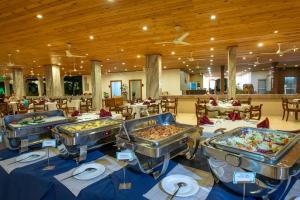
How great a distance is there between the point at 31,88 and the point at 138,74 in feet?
41.7

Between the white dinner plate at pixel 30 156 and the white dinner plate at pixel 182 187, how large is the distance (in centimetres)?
95

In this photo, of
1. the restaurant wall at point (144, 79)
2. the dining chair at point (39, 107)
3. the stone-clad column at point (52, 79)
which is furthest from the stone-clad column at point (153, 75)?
the stone-clad column at point (52, 79)

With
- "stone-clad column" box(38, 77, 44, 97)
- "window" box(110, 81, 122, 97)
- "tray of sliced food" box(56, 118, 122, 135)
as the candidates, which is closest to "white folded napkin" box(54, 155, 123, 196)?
"tray of sliced food" box(56, 118, 122, 135)

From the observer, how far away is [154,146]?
986 mm

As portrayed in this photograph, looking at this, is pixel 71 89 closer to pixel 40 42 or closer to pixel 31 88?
pixel 31 88

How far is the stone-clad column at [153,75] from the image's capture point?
7222 millimetres

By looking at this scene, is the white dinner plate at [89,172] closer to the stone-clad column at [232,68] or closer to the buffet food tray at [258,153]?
the buffet food tray at [258,153]

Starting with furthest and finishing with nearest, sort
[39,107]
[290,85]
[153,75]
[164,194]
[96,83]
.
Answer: [290,85] < [96,83] < [153,75] < [39,107] < [164,194]

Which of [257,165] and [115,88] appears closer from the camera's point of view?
[257,165]

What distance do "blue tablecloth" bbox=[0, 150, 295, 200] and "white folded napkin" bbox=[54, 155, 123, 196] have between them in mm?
22

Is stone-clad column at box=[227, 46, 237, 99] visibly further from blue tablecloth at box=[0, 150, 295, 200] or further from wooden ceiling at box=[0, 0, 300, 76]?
blue tablecloth at box=[0, 150, 295, 200]

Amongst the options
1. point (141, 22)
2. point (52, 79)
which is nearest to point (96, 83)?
point (52, 79)

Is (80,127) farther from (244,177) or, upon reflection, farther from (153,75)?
(153,75)

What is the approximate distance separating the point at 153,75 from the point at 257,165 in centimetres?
663
